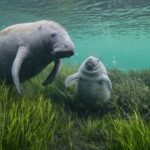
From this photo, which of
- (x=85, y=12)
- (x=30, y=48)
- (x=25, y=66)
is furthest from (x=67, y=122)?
(x=85, y=12)

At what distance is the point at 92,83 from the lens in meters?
9.41

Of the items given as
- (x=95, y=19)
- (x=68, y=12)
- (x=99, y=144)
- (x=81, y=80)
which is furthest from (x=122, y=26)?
(x=99, y=144)

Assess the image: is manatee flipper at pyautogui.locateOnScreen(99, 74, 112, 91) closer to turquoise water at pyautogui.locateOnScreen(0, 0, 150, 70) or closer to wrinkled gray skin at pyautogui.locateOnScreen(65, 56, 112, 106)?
wrinkled gray skin at pyautogui.locateOnScreen(65, 56, 112, 106)

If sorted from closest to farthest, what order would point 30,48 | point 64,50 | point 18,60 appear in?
point 64,50 → point 18,60 → point 30,48

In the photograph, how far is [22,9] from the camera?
30.6 m

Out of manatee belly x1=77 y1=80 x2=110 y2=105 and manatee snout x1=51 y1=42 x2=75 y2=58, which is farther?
manatee belly x1=77 y1=80 x2=110 y2=105

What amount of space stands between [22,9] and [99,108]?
2327cm

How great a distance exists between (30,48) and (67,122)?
2255mm

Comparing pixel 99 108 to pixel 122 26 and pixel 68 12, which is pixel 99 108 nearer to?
pixel 68 12

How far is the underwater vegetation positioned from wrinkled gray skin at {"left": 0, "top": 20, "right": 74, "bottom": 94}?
3.18ft

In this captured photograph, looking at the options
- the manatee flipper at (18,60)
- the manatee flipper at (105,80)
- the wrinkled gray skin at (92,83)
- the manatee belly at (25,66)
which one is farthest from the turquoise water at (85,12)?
the manatee flipper at (18,60)

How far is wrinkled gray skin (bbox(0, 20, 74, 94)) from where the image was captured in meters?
7.95

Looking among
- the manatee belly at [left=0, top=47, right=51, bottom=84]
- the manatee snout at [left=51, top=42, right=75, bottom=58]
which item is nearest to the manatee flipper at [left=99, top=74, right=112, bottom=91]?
the manatee belly at [left=0, top=47, right=51, bottom=84]

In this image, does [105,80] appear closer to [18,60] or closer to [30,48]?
[30,48]
